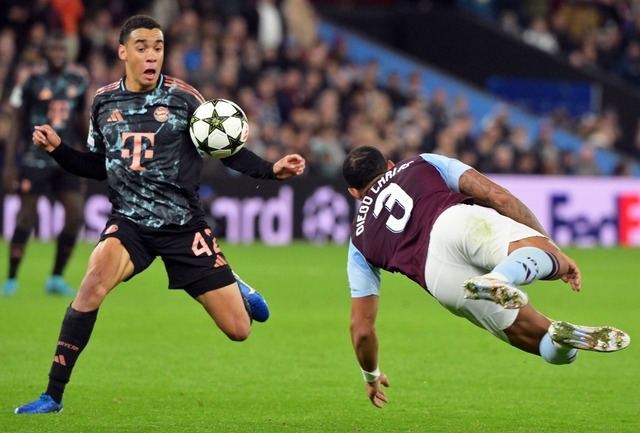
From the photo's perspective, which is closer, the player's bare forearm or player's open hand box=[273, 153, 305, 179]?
the player's bare forearm

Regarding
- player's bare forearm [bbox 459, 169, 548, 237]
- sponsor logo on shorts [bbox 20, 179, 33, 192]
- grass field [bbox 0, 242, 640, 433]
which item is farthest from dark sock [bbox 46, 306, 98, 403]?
sponsor logo on shorts [bbox 20, 179, 33, 192]

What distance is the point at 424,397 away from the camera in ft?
26.0

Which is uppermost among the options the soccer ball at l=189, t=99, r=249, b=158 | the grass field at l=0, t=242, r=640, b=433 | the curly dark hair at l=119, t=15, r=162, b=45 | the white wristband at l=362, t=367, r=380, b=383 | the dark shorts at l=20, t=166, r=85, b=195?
the curly dark hair at l=119, t=15, r=162, b=45

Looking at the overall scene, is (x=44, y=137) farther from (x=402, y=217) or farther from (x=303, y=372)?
(x=303, y=372)

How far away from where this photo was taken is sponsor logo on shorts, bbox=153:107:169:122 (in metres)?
7.24

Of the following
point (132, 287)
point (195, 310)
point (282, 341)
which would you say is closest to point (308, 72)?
point (132, 287)

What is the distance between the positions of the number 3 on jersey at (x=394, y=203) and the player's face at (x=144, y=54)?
60.9 inches

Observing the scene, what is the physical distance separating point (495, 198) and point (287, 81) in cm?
1543

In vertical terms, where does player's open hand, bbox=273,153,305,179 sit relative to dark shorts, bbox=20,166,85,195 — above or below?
above

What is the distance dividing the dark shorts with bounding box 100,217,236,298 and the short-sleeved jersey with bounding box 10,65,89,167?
17.0 feet

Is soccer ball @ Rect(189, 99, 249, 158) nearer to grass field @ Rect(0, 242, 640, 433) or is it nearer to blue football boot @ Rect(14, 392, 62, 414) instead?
grass field @ Rect(0, 242, 640, 433)

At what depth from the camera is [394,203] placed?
6.64 meters

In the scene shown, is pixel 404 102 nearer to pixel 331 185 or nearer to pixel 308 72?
pixel 308 72

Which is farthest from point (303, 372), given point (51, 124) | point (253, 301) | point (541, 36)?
point (541, 36)
